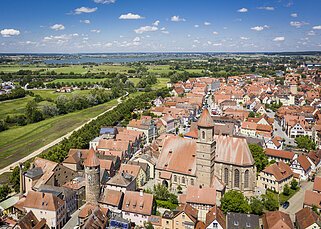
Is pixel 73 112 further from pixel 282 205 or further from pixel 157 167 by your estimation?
pixel 282 205

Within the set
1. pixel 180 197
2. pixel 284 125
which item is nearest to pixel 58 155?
pixel 180 197

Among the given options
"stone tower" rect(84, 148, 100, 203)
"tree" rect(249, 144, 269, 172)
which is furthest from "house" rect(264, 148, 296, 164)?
"stone tower" rect(84, 148, 100, 203)

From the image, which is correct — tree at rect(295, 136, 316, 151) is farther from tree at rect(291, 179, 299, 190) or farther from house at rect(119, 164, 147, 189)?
house at rect(119, 164, 147, 189)

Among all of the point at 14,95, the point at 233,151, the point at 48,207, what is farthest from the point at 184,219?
the point at 14,95

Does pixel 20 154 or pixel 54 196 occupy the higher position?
pixel 54 196

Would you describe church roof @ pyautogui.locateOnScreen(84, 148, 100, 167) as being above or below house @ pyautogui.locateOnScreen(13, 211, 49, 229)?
above

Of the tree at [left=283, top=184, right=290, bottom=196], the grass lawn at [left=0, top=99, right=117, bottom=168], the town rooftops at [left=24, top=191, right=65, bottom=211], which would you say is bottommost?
the grass lawn at [left=0, top=99, right=117, bottom=168]
